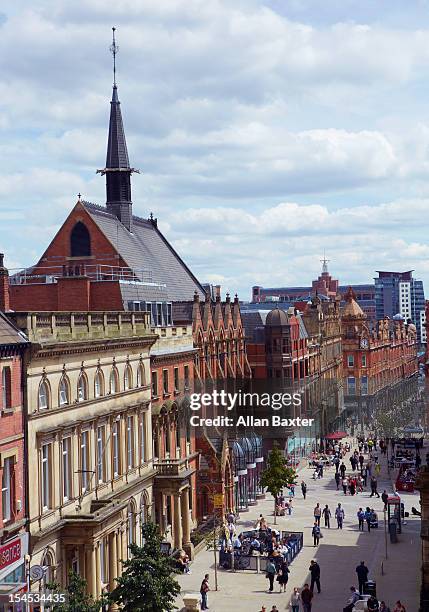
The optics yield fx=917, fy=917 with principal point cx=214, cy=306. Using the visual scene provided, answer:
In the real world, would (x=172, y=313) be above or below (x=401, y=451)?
above

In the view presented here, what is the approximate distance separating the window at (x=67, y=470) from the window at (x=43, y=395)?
2521 millimetres

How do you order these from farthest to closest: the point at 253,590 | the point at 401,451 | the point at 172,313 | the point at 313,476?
the point at 401,451
the point at 313,476
the point at 172,313
the point at 253,590

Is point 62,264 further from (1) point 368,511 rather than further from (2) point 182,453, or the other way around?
(1) point 368,511

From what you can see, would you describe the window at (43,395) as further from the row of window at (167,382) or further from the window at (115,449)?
the row of window at (167,382)

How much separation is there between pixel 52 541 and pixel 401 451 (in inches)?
2358

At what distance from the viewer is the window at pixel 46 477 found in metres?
36.1

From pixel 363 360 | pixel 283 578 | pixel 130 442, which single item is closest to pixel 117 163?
pixel 130 442

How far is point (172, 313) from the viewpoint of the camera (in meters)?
67.8

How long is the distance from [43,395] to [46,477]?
3.26m

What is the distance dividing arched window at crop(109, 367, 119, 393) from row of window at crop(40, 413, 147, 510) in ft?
5.23

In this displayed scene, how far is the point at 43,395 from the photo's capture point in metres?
36.2

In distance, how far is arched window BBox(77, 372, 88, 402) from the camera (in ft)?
131

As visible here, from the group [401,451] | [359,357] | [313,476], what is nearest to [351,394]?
[359,357]

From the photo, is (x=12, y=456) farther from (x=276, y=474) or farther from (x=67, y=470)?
(x=276, y=474)
